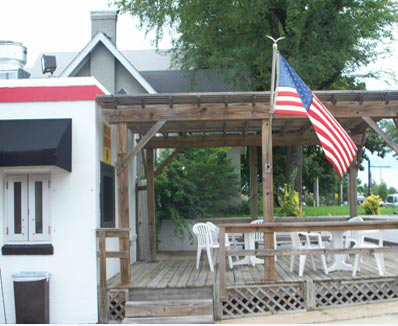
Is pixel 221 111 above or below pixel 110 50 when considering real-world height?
below

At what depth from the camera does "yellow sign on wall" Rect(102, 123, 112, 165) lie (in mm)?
10414

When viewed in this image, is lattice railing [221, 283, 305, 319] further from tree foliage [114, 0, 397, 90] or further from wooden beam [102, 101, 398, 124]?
tree foliage [114, 0, 397, 90]

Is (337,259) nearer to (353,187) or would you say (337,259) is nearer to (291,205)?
(353,187)

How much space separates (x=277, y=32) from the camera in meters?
20.5

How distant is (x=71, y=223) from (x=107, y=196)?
1.32 meters

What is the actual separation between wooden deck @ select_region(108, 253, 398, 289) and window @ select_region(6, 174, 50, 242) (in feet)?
5.07

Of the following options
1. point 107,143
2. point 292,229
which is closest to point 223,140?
point 107,143

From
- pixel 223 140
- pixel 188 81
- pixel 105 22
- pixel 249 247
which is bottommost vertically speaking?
pixel 249 247

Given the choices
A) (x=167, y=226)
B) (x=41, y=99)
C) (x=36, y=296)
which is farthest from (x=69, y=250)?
(x=167, y=226)

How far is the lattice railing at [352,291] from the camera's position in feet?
30.8

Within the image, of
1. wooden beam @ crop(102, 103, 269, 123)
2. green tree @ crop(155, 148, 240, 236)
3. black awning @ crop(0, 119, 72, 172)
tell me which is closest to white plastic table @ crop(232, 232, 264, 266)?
wooden beam @ crop(102, 103, 269, 123)

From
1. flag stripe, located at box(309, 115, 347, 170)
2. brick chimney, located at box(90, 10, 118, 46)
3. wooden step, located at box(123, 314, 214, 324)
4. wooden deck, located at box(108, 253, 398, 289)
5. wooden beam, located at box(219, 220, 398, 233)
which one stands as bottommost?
wooden step, located at box(123, 314, 214, 324)

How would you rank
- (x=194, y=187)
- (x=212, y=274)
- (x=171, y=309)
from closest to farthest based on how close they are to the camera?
(x=171, y=309), (x=212, y=274), (x=194, y=187)

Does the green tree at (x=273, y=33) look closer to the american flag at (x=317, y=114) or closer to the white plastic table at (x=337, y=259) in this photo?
the white plastic table at (x=337, y=259)
